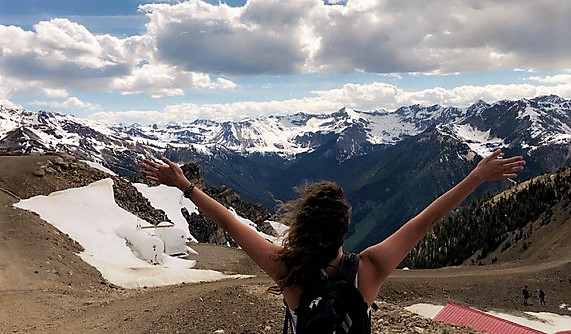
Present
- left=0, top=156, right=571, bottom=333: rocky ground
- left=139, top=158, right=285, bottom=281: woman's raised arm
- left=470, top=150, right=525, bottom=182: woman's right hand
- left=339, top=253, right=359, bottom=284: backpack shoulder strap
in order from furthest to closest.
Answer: left=0, top=156, right=571, bottom=333: rocky ground
left=470, top=150, right=525, bottom=182: woman's right hand
left=139, top=158, right=285, bottom=281: woman's raised arm
left=339, top=253, right=359, bottom=284: backpack shoulder strap

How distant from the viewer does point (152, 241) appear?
39.2m

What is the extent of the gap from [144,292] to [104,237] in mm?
14836

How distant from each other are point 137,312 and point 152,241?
2246 cm

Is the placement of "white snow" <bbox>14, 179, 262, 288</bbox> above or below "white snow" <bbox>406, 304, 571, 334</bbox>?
above

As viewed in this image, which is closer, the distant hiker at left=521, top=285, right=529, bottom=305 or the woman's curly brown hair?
the woman's curly brown hair

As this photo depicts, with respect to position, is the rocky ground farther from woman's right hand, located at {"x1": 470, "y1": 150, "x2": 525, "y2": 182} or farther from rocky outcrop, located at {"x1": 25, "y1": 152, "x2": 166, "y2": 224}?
woman's right hand, located at {"x1": 470, "y1": 150, "x2": 525, "y2": 182}

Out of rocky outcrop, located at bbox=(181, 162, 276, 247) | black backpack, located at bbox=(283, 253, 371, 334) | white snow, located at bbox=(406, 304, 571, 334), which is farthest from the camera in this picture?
rocky outcrop, located at bbox=(181, 162, 276, 247)

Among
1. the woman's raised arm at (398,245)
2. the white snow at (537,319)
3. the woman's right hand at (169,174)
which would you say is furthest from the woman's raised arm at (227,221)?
the white snow at (537,319)

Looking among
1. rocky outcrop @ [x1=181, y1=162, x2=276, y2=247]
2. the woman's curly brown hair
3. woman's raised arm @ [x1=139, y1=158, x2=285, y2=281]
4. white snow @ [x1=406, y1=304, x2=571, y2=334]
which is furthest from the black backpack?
rocky outcrop @ [x1=181, y1=162, x2=276, y2=247]

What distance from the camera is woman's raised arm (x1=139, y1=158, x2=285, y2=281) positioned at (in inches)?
176

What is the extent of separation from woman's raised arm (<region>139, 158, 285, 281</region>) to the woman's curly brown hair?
0.42 ft

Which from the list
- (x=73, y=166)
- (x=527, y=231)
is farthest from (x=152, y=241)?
(x=527, y=231)

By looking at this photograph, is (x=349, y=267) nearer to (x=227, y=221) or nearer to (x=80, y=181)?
(x=227, y=221)

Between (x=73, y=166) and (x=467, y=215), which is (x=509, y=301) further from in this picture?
(x=467, y=215)
